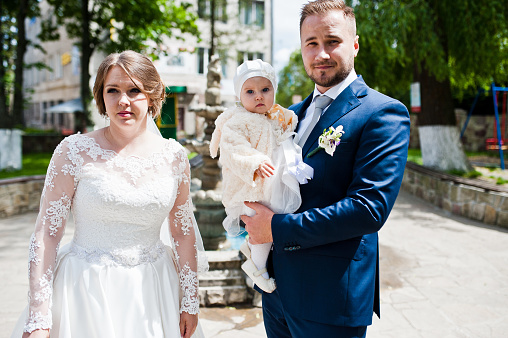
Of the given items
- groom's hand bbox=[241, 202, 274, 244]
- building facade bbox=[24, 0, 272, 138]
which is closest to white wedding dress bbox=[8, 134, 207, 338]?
groom's hand bbox=[241, 202, 274, 244]

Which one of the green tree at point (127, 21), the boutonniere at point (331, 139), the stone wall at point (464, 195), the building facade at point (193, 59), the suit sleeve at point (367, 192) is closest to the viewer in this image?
the suit sleeve at point (367, 192)

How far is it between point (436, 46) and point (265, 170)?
8.80 meters

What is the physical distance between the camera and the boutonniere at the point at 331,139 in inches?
68.7

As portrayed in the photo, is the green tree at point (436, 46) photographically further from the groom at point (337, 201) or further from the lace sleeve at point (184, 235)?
the lace sleeve at point (184, 235)

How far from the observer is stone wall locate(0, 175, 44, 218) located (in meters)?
8.18

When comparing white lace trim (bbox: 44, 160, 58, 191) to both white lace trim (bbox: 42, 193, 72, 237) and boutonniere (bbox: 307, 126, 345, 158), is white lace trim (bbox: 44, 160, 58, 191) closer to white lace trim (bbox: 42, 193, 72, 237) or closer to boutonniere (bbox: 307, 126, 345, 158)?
white lace trim (bbox: 42, 193, 72, 237)

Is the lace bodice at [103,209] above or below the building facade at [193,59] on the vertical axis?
below

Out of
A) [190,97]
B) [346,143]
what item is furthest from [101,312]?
[190,97]

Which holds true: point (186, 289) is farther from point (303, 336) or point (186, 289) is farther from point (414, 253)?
point (414, 253)

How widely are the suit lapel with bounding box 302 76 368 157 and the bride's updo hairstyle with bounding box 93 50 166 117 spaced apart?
858 mm

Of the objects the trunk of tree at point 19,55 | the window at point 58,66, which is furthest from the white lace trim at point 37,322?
the window at point 58,66

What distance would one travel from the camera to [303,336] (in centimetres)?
185

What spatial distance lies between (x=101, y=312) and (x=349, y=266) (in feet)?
3.91

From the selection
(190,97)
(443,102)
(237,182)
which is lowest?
(237,182)
